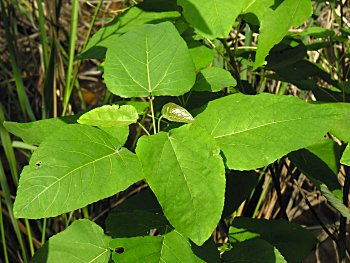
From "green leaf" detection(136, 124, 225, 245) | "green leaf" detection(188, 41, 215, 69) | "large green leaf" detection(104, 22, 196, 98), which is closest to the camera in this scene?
"green leaf" detection(136, 124, 225, 245)

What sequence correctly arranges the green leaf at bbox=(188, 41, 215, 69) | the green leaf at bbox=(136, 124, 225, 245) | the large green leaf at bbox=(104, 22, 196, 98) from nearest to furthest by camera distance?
the green leaf at bbox=(136, 124, 225, 245) → the large green leaf at bbox=(104, 22, 196, 98) → the green leaf at bbox=(188, 41, 215, 69)

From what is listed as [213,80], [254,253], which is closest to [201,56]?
[213,80]

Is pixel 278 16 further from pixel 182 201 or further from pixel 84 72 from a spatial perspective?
pixel 84 72

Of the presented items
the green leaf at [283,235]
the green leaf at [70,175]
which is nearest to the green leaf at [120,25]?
the green leaf at [70,175]

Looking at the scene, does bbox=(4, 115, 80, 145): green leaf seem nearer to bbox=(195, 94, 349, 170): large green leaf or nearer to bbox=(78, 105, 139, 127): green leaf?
bbox=(78, 105, 139, 127): green leaf

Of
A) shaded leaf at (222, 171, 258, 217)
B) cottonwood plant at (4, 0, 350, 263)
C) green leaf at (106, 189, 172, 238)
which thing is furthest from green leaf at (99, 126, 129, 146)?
shaded leaf at (222, 171, 258, 217)

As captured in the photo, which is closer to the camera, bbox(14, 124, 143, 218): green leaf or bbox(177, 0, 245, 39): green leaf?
bbox(14, 124, 143, 218): green leaf

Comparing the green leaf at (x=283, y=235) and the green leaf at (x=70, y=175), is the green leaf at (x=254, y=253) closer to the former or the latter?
the green leaf at (x=283, y=235)
